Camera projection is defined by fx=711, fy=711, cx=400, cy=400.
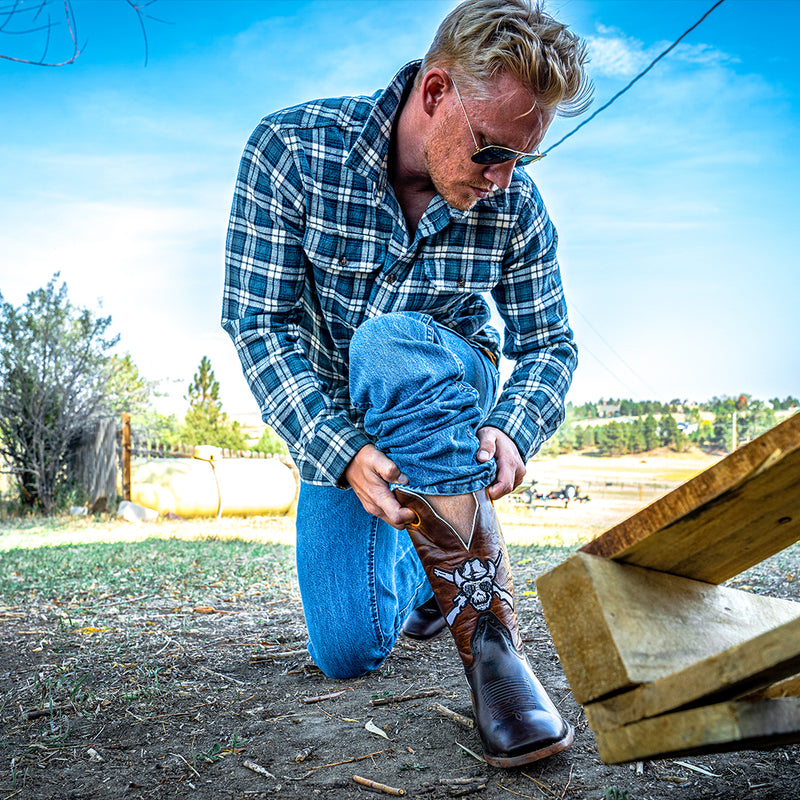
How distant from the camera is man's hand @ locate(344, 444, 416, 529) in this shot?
140 cm

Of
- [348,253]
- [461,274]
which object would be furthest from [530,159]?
[348,253]

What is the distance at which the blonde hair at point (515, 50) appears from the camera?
1605mm

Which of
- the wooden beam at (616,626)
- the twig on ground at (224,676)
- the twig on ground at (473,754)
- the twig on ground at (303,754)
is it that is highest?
the wooden beam at (616,626)

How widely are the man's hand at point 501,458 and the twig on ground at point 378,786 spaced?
0.56 m

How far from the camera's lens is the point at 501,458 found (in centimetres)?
154

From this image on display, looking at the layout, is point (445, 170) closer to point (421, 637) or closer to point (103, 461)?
point (421, 637)

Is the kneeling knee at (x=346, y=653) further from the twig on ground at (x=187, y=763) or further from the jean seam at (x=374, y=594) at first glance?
the twig on ground at (x=187, y=763)

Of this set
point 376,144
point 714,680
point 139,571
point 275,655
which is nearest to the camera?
point 714,680

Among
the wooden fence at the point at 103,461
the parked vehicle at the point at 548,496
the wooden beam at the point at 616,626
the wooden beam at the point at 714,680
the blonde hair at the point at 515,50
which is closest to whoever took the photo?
the wooden beam at the point at 714,680

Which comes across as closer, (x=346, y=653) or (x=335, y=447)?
(x=335, y=447)

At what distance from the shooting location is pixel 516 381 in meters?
1.84

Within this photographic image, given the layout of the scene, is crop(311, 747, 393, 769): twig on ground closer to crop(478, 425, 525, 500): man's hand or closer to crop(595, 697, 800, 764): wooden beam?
crop(478, 425, 525, 500): man's hand

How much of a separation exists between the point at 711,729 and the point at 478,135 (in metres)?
1.35

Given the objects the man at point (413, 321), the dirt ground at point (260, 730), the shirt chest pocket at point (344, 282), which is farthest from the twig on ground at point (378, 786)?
the shirt chest pocket at point (344, 282)
